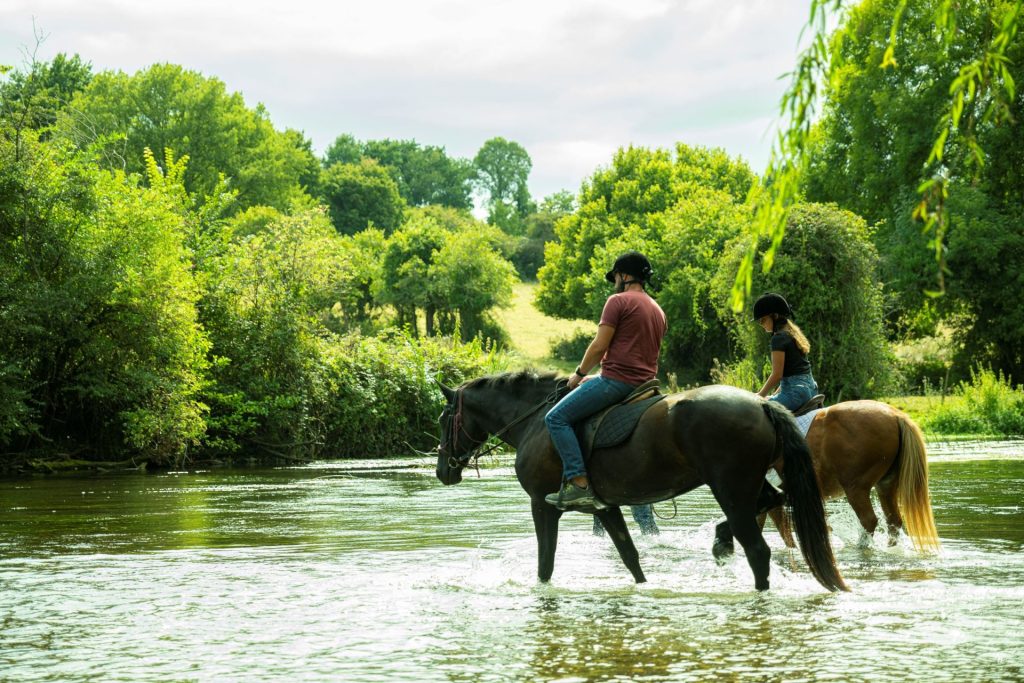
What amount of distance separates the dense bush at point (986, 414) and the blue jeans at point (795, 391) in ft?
71.9

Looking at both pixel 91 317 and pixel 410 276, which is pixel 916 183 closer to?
pixel 410 276

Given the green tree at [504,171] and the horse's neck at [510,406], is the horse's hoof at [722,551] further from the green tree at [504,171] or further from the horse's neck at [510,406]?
the green tree at [504,171]

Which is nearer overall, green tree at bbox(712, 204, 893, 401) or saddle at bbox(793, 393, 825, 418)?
saddle at bbox(793, 393, 825, 418)

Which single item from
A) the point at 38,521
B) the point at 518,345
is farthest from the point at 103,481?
the point at 518,345

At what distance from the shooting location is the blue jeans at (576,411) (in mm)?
9031

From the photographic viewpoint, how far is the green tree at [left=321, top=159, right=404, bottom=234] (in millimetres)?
101250

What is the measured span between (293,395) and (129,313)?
15.8 ft

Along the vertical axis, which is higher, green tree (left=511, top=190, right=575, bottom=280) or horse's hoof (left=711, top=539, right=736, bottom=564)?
green tree (left=511, top=190, right=575, bottom=280)

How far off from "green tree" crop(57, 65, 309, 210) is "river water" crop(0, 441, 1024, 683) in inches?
2401

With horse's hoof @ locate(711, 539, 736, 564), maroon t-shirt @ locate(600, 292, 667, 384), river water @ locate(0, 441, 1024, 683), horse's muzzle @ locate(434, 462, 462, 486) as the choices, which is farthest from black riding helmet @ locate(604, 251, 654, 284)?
horse's hoof @ locate(711, 539, 736, 564)

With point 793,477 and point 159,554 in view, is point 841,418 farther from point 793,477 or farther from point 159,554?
point 159,554

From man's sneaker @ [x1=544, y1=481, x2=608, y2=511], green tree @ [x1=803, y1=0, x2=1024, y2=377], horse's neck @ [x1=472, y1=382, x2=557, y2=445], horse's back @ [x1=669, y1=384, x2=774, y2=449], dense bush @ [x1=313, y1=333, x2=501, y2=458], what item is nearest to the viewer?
horse's back @ [x1=669, y1=384, x2=774, y2=449]

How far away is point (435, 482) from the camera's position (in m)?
22.4

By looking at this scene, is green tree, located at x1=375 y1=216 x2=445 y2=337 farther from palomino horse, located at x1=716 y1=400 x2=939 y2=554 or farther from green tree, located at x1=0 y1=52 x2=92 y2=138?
palomino horse, located at x1=716 y1=400 x2=939 y2=554
